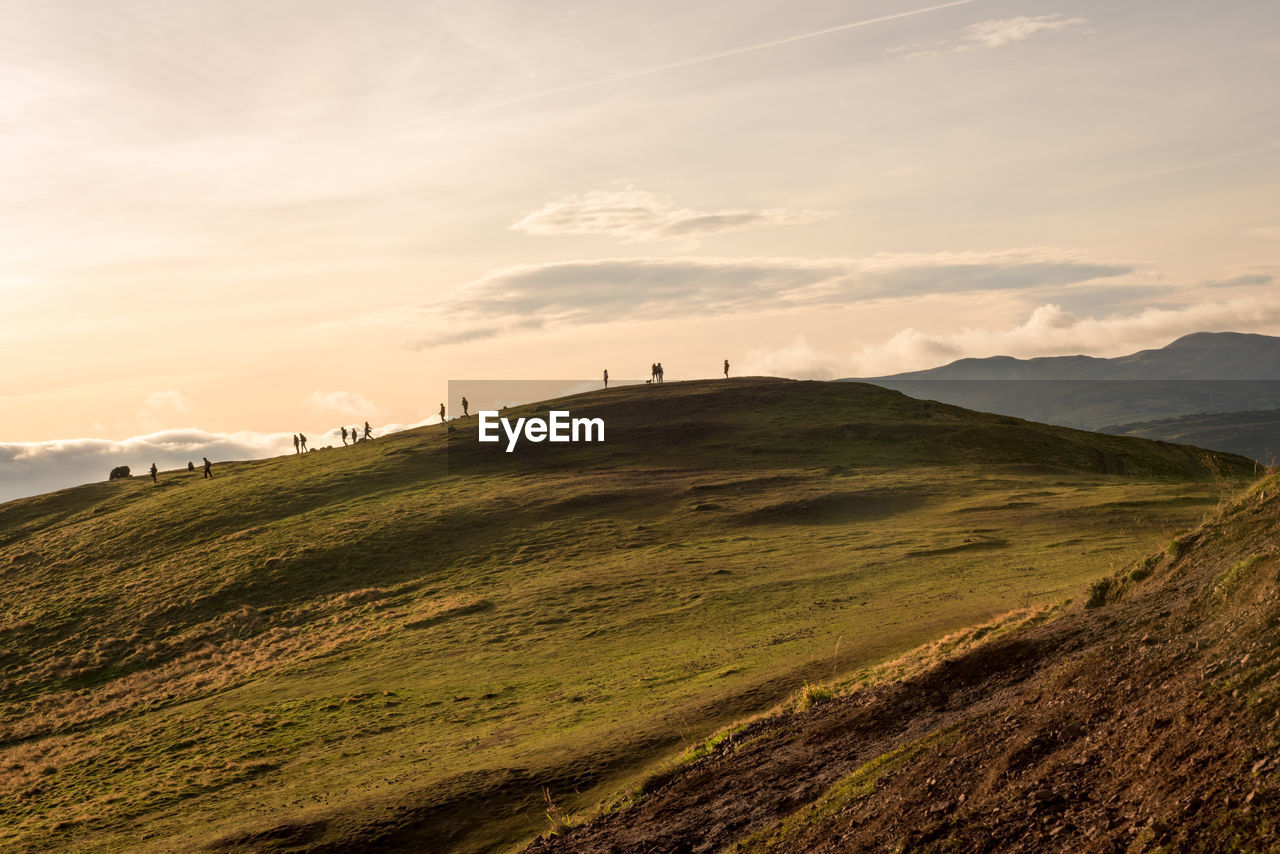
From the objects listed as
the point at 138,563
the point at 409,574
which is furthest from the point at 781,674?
the point at 138,563

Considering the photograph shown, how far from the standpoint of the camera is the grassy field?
88.0 feet

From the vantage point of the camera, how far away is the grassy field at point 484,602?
2683cm

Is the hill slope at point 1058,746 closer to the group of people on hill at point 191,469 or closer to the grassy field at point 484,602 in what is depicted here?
the grassy field at point 484,602

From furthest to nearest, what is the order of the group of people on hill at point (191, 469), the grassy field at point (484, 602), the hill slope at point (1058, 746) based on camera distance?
the group of people on hill at point (191, 469), the grassy field at point (484, 602), the hill slope at point (1058, 746)

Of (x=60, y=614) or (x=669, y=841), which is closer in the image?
(x=669, y=841)

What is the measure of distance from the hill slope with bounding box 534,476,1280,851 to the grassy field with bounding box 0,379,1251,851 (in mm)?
3603

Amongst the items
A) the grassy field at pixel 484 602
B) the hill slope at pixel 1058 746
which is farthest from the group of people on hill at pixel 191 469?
the hill slope at pixel 1058 746

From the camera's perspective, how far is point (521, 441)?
96.8 m

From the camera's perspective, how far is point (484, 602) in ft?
162

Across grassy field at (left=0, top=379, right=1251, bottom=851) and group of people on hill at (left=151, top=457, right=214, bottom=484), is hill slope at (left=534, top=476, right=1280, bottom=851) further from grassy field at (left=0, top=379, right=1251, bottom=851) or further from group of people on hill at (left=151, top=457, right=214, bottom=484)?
group of people on hill at (left=151, top=457, right=214, bottom=484)

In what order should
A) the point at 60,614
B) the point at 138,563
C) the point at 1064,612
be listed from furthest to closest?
the point at 138,563, the point at 60,614, the point at 1064,612

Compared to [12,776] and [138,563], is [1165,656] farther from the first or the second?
[138,563]

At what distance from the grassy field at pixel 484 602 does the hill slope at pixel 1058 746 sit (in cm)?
360

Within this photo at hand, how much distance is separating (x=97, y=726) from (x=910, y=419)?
75.5 meters
